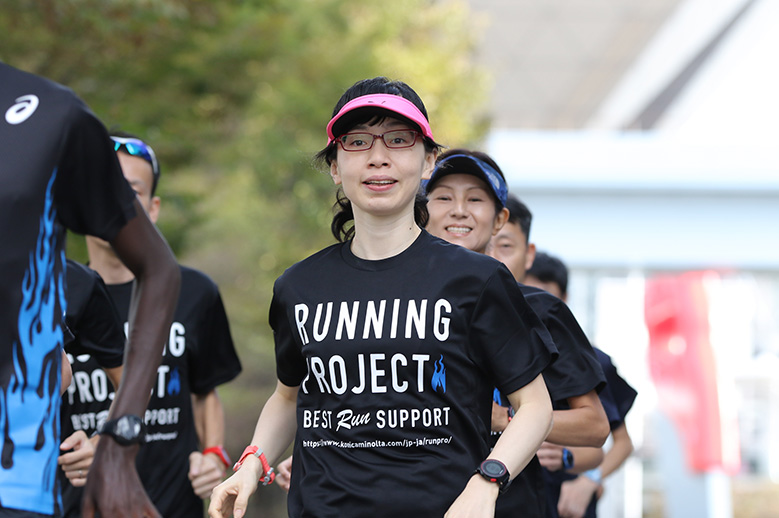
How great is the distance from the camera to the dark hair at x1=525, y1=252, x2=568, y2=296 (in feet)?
20.0

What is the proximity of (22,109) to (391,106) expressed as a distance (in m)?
1.10

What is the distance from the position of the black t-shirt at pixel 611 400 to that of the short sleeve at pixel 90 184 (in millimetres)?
2890

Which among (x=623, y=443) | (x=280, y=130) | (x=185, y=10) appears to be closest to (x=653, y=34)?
(x=280, y=130)

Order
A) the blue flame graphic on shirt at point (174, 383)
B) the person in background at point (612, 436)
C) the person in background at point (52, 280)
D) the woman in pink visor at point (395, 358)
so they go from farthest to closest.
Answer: the person in background at point (612, 436) → the blue flame graphic on shirt at point (174, 383) → the woman in pink visor at point (395, 358) → the person in background at point (52, 280)

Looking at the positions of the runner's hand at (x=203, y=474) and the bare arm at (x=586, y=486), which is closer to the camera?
the runner's hand at (x=203, y=474)

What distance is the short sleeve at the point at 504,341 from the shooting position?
302cm

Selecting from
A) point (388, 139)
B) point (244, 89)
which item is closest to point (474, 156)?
point (388, 139)

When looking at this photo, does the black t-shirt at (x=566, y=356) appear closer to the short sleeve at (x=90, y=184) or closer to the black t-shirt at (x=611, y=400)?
the black t-shirt at (x=611, y=400)

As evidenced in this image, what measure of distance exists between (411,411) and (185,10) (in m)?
8.94

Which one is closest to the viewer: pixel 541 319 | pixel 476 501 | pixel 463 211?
pixel 476 501

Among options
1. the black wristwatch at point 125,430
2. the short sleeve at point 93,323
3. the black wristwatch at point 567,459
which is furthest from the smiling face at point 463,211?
the black wristwatch at point 125,430

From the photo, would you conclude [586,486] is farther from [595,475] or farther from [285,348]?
[285,348]

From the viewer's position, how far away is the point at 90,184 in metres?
2.36

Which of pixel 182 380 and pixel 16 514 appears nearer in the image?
pixel 16 514
